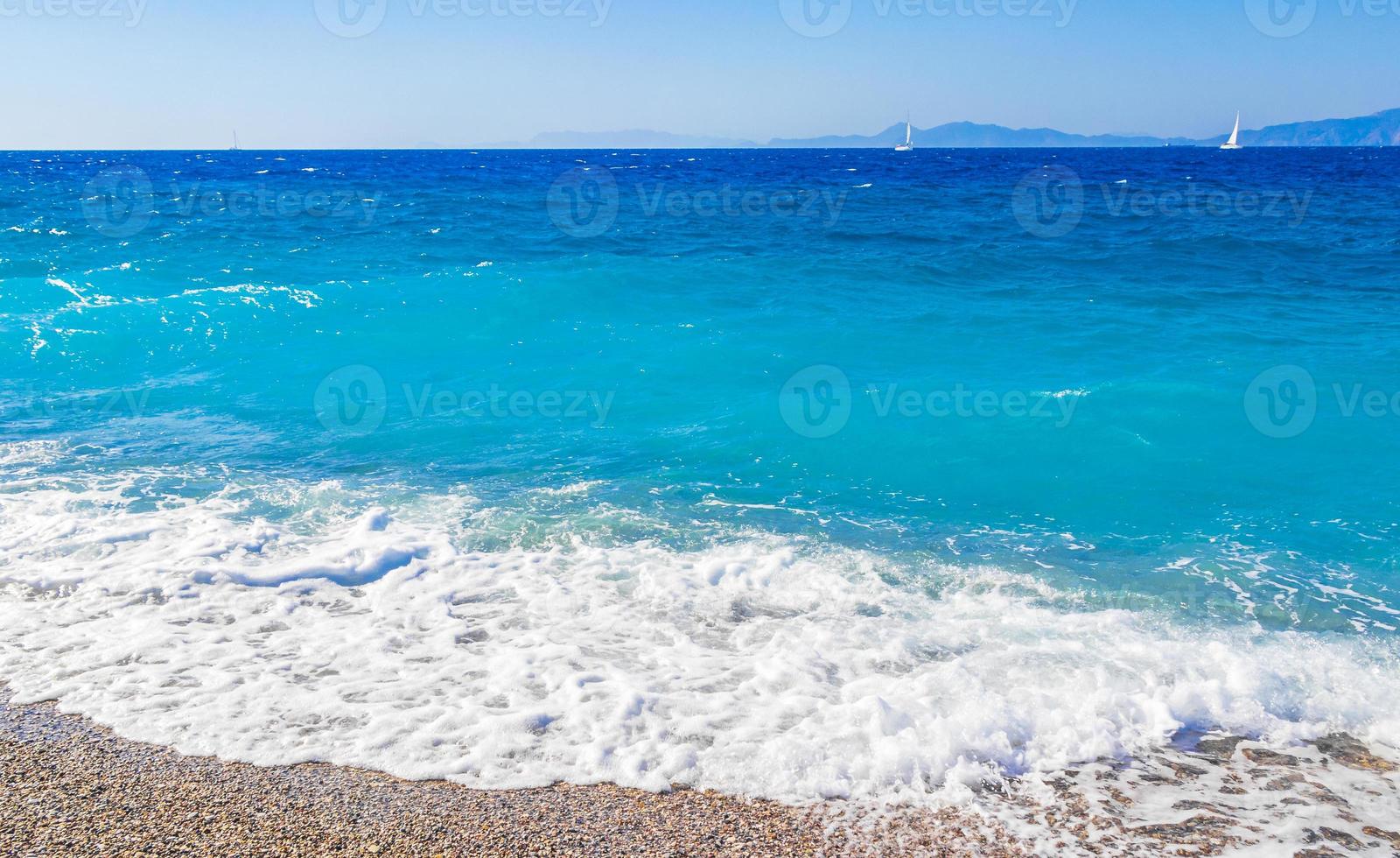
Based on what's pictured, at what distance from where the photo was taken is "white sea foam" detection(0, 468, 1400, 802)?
4.51 metres

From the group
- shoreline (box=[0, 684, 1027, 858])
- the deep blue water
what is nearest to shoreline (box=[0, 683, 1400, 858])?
shoreline (box=[0, 684, 1027, 858])

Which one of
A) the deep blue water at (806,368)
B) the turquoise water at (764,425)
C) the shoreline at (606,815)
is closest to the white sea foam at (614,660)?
the turquoise water at (764,425)

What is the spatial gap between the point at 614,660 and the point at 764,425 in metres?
5.64

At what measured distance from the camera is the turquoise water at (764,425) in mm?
6273

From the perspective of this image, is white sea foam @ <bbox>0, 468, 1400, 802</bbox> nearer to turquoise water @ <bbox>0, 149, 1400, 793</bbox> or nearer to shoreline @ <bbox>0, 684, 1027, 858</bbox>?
turquoise water @ <bbox>0, 149, 1400, 793</bbox>

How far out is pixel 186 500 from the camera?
7.90 m

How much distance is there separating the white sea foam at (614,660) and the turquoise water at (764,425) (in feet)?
0.16

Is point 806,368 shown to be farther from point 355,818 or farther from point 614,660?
point 355,818

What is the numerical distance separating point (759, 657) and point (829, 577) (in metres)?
1.31

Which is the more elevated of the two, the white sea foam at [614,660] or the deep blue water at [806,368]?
the deep blue water at [806,368]

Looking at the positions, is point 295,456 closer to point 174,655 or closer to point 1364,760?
point 174,655

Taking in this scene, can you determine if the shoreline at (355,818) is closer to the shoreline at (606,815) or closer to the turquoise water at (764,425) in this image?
the shoreline at (606,815)

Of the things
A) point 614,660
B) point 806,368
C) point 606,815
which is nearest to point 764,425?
point 806,368

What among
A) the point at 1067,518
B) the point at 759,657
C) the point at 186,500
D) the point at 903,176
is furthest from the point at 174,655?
the point at 903,176
